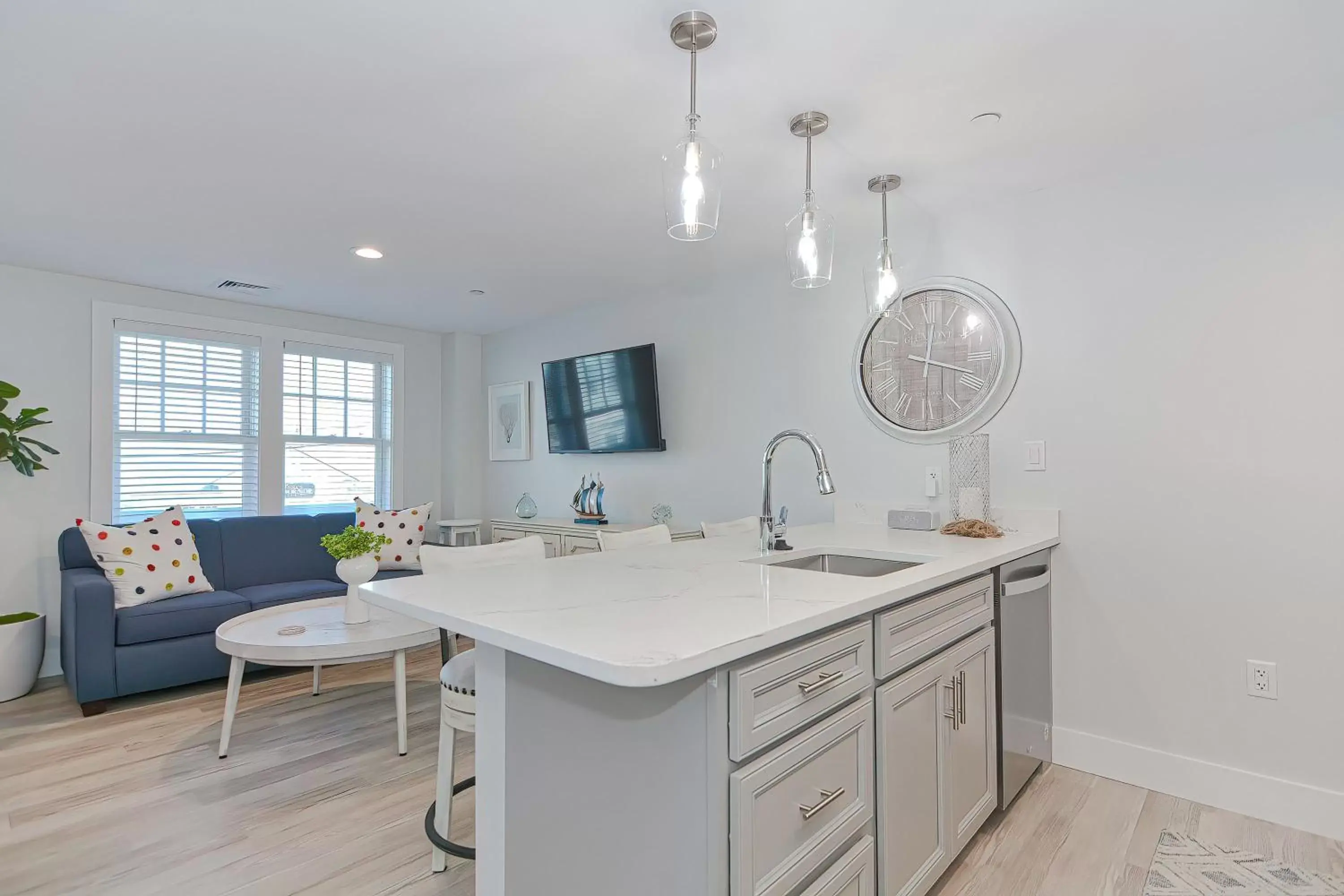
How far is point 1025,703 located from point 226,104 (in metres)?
3.20

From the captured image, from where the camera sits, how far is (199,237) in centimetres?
330

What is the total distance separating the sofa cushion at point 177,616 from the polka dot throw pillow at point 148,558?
0.06m

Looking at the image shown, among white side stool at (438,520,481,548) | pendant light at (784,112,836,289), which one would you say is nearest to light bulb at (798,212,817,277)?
pendant light at (784,112,836,289)

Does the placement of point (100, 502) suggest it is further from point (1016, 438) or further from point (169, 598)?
point (1016, 438)

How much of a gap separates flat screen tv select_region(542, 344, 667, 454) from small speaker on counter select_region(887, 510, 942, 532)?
5.51 ft

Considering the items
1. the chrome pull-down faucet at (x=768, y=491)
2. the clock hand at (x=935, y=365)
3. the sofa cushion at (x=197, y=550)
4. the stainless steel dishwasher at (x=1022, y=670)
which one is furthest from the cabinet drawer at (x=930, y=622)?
the sofa cushion at (x=197, y=550)

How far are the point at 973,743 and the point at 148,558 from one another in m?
3.93

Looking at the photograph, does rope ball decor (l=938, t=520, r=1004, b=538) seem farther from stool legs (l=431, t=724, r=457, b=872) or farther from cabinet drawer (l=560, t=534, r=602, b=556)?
cabinet drawer (l=560, t=534, r=602, b=556)

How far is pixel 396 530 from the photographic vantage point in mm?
4539

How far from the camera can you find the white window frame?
403 cm

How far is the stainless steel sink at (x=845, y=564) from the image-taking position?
2.26 m

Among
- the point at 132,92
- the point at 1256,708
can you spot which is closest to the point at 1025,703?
the point at 1256,708

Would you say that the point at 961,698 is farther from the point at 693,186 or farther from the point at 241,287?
the point at 241,287

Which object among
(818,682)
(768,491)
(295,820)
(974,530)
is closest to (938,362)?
(974,530)
